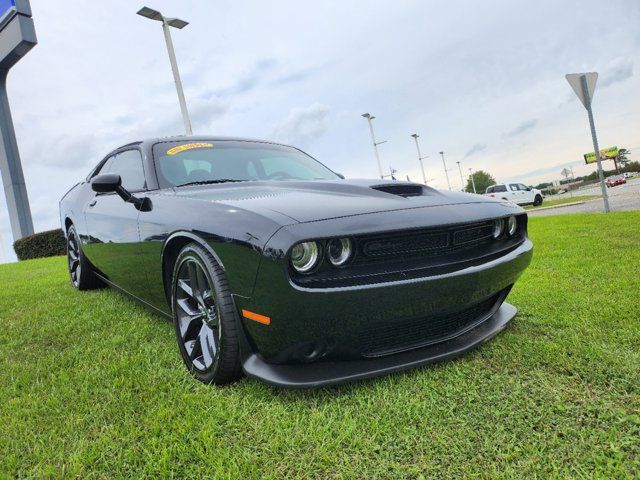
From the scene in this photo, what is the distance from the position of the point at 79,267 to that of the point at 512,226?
400 centimetres

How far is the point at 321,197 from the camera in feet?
6.70

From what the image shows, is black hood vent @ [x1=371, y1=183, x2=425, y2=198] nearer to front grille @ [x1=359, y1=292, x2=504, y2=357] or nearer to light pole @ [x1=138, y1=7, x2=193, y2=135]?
front grille @ [x1=359, y1=292, x2=504, y2=357]

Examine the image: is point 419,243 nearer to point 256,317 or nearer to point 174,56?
point 256,317

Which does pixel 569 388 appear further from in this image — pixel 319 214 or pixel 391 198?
pixel 319 214

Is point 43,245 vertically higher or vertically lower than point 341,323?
higher

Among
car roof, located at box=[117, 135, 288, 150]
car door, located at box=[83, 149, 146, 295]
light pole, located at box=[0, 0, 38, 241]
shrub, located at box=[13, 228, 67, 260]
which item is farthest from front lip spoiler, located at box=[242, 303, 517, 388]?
light pole, located at box=[0, 0, 38, 241]

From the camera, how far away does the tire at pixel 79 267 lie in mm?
4203

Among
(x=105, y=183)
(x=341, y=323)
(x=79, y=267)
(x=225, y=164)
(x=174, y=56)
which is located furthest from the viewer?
(x=174, y=56)

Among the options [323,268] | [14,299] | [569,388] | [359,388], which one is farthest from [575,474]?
[14,299]

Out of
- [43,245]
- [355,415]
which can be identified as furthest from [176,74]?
[355,415]

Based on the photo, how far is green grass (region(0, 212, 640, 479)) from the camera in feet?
4.73

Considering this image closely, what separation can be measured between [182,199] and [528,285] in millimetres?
2635

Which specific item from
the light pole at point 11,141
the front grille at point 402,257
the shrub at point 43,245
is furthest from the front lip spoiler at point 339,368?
the light pole at point 11,141

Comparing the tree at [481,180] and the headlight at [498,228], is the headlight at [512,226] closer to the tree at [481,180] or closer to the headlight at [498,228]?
the headlight at [498,228]
